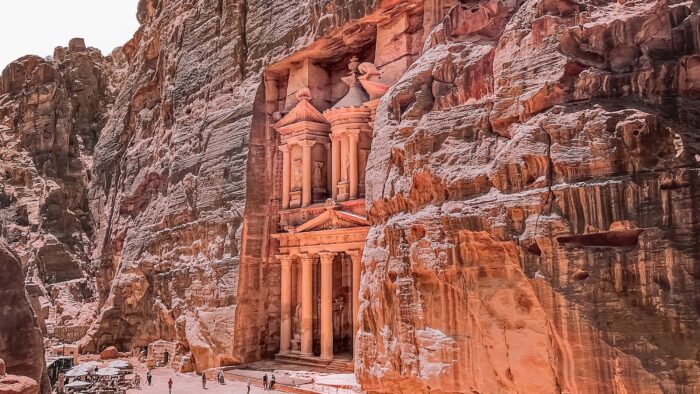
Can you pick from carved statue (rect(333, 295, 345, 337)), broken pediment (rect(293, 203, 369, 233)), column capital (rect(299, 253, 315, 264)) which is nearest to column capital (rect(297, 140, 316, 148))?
broken pediment (rect(293, 203, 369, 233))

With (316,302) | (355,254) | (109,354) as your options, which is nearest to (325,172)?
(355,254)

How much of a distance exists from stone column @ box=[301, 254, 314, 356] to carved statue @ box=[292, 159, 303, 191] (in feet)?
9.84

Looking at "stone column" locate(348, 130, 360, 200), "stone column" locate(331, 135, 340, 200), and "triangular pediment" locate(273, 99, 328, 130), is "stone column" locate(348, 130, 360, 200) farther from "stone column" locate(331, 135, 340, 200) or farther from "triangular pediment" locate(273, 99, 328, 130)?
"triangular pediment" locate(273, 99, 328, 130)

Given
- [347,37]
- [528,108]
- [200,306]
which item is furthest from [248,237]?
[528,108]

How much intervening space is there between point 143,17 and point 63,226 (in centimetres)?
1579

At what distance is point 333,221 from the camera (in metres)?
23.3

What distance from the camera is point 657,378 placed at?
10250mm

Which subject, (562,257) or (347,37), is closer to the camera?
(562,257)

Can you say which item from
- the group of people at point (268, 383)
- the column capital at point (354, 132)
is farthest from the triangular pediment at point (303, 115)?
the group of people at point (268, 383)

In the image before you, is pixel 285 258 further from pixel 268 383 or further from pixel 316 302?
pixel 268 383

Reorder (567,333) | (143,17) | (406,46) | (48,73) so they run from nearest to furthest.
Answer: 1. (567,333)
2. (406,46)
3. (143,17)
4. (48,73)

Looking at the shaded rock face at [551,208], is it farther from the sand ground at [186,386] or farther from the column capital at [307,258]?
the column capital at [307,258]

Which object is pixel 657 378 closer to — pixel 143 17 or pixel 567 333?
pixel 567 333

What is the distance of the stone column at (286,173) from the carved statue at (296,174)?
161 millimetres
